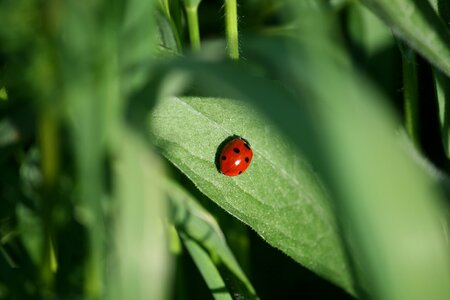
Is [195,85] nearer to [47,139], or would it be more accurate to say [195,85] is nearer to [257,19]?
[47,139]

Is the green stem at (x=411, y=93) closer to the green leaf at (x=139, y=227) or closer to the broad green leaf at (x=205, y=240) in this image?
the broad green leaf at (x=205, y=240)

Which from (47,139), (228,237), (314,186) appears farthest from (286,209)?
(47,139)

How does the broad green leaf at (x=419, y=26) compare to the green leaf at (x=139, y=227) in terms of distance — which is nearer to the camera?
the green leaf at (x=139, y=227)

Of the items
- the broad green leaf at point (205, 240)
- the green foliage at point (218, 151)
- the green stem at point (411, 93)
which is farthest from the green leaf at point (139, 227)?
the green stem at point (411, 93)

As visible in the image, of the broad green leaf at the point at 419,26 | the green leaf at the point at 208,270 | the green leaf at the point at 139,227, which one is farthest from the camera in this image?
the green leaf at the point at 208,270

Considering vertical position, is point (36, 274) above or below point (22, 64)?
below

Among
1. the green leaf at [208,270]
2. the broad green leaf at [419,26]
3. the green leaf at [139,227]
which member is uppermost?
the broad green leaf at [419,26]

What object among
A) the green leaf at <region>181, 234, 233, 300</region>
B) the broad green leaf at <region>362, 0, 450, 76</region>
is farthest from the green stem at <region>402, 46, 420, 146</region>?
the green leaf at <region>181, 234, 233, 300</region>
